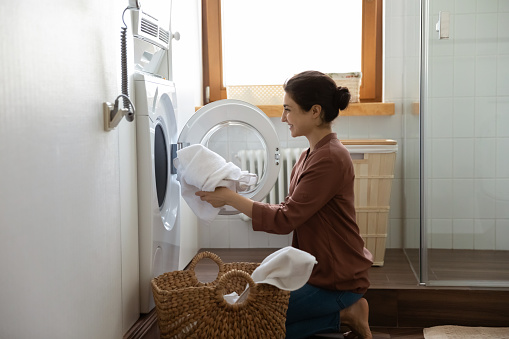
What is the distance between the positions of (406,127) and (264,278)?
1.65m

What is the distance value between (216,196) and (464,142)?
1.19 m

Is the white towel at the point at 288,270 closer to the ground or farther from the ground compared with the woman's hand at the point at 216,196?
closer to the ground

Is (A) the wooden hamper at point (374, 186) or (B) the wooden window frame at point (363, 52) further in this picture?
(B) the wooden window frame at point (363, 52)

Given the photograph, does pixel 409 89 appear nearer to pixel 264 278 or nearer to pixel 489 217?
pixel 489 217

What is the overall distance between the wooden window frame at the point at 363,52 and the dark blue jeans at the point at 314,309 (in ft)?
5.68

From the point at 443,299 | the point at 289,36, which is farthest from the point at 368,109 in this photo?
the point at 443,299

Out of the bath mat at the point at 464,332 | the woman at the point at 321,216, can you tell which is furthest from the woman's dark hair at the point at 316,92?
the bath mat at the point at 464,332

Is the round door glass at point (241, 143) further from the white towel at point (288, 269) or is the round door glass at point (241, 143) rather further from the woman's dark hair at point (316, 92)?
the white towel at point (288, 269)

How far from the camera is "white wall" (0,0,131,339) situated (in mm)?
1202

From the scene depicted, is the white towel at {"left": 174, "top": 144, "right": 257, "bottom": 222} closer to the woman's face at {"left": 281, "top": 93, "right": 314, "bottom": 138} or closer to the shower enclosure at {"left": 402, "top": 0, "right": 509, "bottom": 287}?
the woman's face at {"left": 281, "top": 93, "right": 314, "bottom": 138}

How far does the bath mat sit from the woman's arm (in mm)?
975

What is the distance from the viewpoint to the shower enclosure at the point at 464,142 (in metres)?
2.58

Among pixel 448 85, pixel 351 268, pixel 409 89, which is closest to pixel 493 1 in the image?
pixel 448 85

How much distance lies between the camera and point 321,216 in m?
2.13
